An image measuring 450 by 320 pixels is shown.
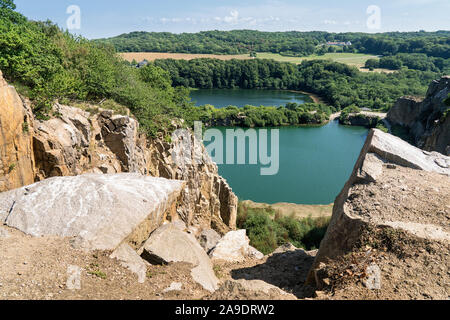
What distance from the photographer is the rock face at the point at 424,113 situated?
36.0 m

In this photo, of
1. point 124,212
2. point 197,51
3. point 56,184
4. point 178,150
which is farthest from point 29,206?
point 197,51

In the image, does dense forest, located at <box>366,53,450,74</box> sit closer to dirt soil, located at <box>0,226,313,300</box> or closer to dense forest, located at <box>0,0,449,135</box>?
dense forest, located at <box>0,0,449,135</box>

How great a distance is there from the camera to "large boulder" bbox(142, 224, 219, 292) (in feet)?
22.8

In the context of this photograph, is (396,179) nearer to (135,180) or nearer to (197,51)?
(135,180)

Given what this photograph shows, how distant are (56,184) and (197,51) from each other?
138m

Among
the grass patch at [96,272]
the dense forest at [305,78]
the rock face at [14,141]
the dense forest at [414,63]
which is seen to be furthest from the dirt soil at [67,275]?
the dense forest at [414,63]

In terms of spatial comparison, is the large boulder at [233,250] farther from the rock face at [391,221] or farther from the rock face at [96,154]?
the rock face at [391,221]

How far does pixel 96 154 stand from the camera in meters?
11.2

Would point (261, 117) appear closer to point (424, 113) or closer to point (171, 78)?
point (424, 113)

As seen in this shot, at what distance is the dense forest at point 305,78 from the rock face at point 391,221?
71.4m

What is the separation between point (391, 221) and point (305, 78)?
331ft

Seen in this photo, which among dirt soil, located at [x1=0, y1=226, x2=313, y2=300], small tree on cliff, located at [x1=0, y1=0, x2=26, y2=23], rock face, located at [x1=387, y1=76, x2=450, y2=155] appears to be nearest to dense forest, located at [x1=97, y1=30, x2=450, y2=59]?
rock face, located at [x1=387, y1=76, x2=450, y2=155]

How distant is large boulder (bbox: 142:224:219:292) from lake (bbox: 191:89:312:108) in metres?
67.3

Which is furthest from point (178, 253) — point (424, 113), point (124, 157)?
point (424, 113)
